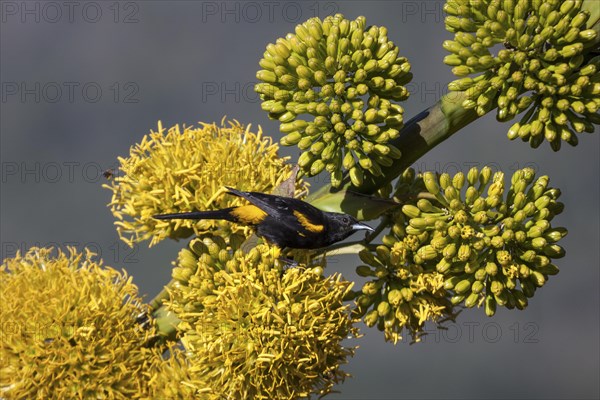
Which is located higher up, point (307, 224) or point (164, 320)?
point (307, 224)

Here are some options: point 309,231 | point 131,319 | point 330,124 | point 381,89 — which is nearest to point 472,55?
point 381,89

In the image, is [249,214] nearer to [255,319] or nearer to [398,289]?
[255,319]

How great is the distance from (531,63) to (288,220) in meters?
0.63

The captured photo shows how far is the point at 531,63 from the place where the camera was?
1.78m

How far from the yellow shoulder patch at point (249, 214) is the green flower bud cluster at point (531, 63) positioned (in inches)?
20.4

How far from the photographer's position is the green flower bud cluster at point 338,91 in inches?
72.8

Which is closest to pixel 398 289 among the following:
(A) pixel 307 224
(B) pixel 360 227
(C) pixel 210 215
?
(B) pixel 360 227

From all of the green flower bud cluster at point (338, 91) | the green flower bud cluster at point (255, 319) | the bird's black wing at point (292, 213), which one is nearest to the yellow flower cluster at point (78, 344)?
the green flower bud cluster at point (255, 319)

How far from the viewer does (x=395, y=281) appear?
2055mm

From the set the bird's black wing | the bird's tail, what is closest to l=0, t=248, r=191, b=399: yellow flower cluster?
the bird's tail

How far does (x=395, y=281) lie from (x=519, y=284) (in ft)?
1.00

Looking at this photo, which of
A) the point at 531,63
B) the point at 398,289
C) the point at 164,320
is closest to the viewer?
the point at 531,63

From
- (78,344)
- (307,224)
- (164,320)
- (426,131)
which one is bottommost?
(78,344)

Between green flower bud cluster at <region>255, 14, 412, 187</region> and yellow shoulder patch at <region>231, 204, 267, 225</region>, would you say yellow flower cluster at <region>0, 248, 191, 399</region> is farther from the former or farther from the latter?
green flower bud cluster at <region>255, 14, 412, 187</region>
